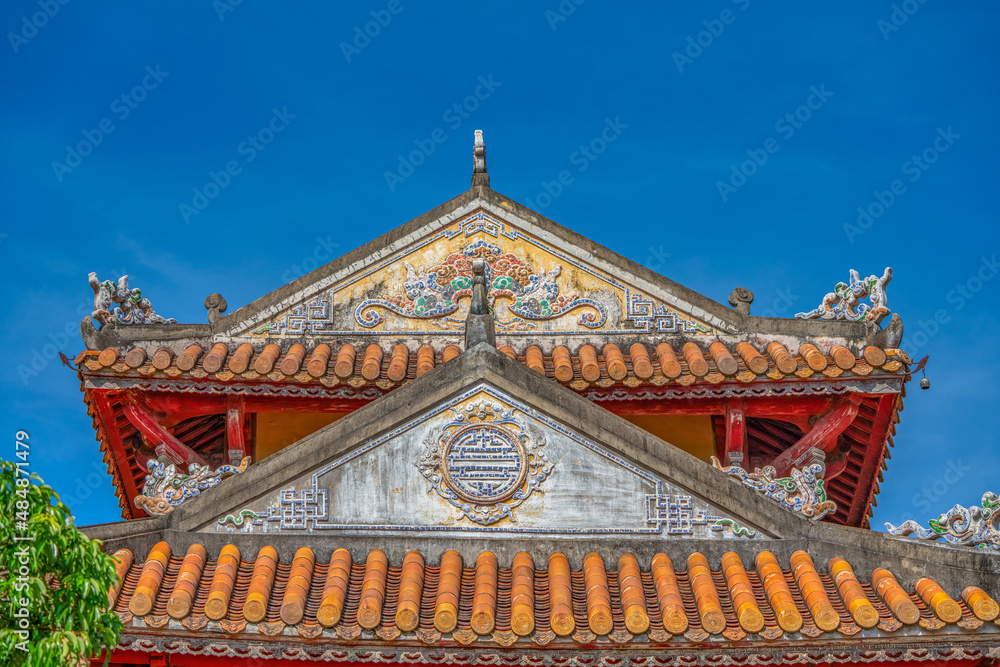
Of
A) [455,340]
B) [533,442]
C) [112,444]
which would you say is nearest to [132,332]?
[112,444]

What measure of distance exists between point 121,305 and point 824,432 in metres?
7.85

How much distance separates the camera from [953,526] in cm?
1055

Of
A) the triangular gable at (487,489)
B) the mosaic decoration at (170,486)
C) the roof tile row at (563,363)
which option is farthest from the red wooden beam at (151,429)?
the triangular gable at (487,489)

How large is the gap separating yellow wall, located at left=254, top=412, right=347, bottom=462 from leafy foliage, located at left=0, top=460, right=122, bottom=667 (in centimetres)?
752

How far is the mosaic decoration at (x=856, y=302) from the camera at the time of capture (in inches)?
577

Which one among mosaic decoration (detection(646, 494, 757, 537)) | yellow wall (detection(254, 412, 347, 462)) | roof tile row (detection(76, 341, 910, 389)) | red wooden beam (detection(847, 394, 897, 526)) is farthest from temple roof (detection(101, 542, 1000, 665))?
yellow wall (detection(254, 412, 347, 462))

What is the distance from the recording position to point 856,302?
14.9 meters

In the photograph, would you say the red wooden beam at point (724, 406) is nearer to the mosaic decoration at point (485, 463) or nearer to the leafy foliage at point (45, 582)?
the mosaic decoration at point (485, 463)

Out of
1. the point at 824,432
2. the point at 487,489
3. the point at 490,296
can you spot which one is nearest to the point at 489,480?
the point at 487,489

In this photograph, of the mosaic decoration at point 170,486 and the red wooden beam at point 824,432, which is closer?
the mosaic decoration at point 170,486

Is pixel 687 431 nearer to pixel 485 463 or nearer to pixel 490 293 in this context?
pixel 490 293

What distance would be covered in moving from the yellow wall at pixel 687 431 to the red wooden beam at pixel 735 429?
91cm

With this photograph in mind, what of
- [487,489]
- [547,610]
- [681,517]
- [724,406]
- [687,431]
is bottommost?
[547,610]

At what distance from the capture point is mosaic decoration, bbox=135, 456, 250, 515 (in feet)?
37.1
